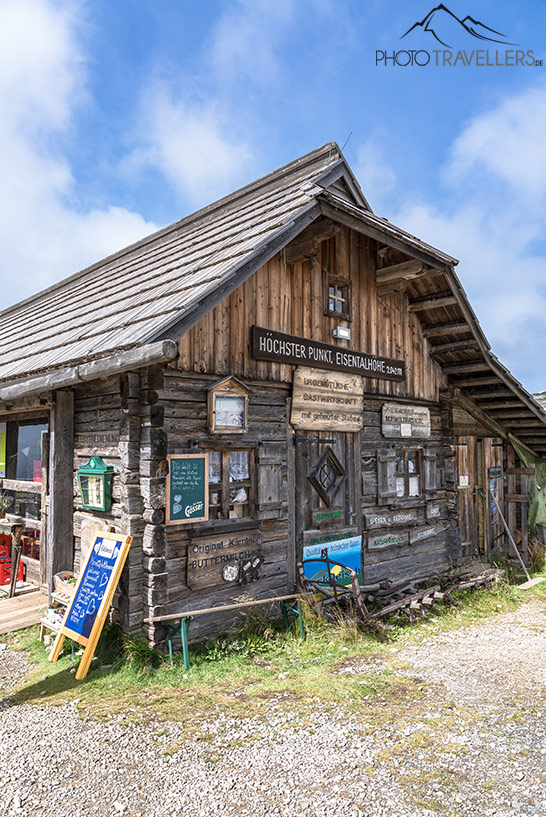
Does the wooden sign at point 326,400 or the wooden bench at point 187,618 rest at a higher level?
the wooden sign at point 326,400

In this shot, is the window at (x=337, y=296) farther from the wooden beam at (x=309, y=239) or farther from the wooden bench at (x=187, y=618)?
the wooden bench at (x=187, y=618)

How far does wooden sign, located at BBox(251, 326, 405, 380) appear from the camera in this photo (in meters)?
7.44

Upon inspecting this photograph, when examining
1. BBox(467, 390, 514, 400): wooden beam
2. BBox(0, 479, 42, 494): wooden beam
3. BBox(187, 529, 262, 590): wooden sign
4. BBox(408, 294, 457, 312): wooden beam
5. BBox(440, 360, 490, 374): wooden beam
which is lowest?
BBox(187, 529, 262, 590): wooden sign

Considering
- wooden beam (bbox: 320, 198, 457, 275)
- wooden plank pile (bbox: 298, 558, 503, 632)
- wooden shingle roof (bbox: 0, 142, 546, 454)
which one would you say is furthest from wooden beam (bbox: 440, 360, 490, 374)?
wooden plank pile (bbox: 298, 558, 503, 632)

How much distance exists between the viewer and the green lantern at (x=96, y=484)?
6500 mm

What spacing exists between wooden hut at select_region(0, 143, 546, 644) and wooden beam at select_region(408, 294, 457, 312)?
4cm

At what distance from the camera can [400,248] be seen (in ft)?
27.2

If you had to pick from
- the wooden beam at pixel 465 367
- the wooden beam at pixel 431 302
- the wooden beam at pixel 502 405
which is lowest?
the wooden beam at pixel 502 405

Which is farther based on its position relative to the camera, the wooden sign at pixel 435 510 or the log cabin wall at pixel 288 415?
the wooden sign at pixel 435 510

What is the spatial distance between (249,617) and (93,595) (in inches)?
79.7

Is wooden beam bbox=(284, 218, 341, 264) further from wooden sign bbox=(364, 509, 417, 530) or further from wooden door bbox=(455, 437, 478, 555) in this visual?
wooden door bbox=(455, 437, 478, 555)

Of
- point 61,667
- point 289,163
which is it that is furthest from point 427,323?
point 61,667

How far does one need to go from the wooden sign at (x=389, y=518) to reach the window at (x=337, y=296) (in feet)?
10.8

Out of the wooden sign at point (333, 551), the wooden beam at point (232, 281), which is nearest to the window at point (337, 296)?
the wooden beam at point (232, 281)
